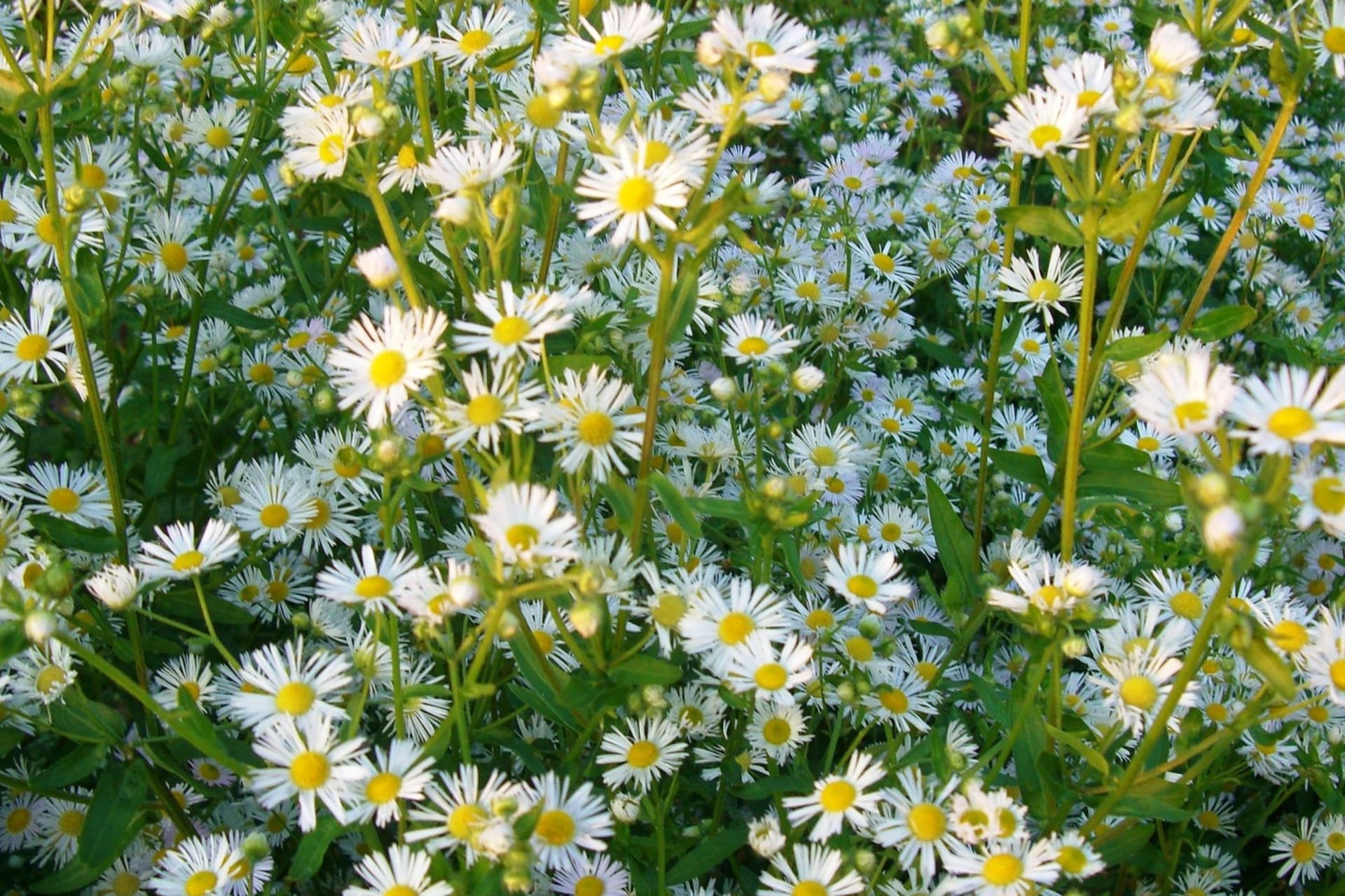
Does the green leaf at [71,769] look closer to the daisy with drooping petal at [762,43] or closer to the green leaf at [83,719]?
the green leaf at [83,719]

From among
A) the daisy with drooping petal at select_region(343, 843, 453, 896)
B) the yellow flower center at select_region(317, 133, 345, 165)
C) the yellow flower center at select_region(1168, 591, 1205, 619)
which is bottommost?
the daisy with drooping petal at select_region(343, 843, 453, 896)

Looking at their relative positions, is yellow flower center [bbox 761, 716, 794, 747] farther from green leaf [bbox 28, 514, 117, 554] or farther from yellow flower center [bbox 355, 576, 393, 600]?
green leaf [bbox 28, 514, 117, 554]

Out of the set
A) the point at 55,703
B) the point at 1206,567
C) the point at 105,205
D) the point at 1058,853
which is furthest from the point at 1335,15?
the point at 55,703

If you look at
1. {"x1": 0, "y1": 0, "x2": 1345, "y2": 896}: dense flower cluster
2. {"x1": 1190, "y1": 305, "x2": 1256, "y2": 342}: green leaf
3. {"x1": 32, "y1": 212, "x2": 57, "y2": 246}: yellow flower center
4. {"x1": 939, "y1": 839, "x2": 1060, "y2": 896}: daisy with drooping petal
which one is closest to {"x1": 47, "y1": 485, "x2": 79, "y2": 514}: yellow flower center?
{"x1": 0, "y1": 0, "x2": 1345, "y2": 896}: dense flower cluster

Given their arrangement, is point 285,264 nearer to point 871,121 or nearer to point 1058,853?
point 871,121

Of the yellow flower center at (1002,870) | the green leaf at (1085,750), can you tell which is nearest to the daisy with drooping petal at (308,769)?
the yellow flower center at (1002,870)

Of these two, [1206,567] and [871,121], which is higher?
[871,121]

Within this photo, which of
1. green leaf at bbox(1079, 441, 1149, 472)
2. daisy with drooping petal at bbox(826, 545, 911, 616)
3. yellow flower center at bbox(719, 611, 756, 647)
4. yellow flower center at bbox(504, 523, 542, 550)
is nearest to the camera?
yellow flower center at bbox(504, 523, 542, 550)
